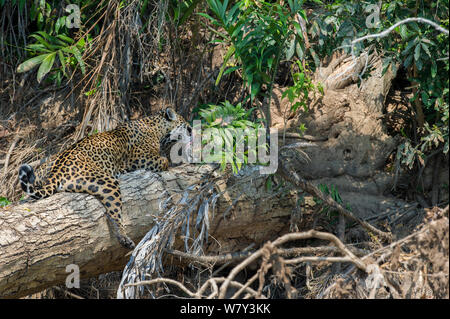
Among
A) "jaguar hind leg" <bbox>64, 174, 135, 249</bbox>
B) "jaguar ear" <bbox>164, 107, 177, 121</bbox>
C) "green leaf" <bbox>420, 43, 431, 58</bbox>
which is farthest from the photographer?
"jaguar ear" <bbox>164, 107, 177, 121</bbox>

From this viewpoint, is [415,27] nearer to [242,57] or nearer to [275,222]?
[242,57]

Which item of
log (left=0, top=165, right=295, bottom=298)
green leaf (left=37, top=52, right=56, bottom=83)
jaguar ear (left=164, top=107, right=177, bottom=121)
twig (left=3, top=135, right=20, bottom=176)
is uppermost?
green leaf (left=37, top=52, right=56, bottom=83)

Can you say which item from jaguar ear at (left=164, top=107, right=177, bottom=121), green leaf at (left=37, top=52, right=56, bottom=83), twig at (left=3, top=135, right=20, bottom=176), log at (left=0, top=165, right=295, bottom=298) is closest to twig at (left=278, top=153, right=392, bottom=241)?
log at (left=0, top=165, right=295, bottom=298)

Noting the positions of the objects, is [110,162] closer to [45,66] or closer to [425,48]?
[45,66]

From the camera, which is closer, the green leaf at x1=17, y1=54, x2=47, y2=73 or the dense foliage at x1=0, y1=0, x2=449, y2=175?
the dense foliage at x1=0, y1=0, x2=449, y2=175

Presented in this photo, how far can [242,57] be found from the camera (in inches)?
219

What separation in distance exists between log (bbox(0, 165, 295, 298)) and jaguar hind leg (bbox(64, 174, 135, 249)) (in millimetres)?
64

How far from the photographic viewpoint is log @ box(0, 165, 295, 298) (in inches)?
207

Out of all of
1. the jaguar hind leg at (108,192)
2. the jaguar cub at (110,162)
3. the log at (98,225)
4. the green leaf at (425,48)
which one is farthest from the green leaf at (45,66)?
the green leaf at (425,48)

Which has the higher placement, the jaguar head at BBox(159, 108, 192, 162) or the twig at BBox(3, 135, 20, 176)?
the jaguar head at BBox(159, 108, 192, 162)

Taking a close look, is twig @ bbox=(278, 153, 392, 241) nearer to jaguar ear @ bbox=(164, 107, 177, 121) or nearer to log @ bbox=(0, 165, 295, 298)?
log @ bbox=(0, 165, 295, 298)

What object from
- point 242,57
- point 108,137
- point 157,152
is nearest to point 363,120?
point 242,57

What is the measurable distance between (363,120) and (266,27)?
211 centimetres

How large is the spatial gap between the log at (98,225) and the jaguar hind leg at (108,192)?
2.5 inches
